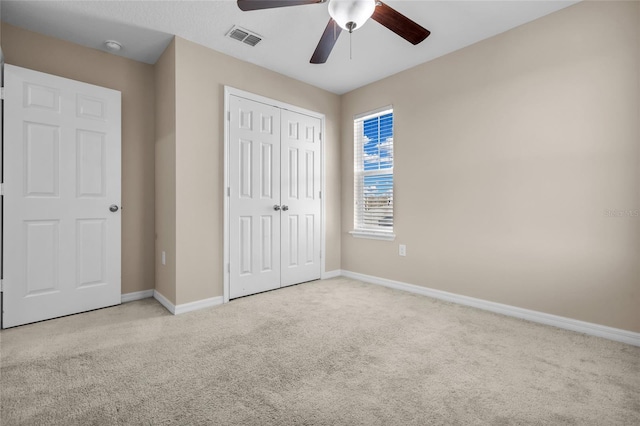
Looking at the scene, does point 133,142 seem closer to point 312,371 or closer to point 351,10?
point 351,10

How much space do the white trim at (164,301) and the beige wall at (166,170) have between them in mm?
41

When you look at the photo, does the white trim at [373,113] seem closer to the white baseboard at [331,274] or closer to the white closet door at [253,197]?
the white closet door at [253,197]

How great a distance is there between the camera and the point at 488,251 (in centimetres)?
284

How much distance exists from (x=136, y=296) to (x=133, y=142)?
1.60 metres

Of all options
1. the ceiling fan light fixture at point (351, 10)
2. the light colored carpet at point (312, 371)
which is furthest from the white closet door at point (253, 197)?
the ceiling fan light fixture at point (351, 10)

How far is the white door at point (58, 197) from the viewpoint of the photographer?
2.47 metres

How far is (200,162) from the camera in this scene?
2934 millimetres

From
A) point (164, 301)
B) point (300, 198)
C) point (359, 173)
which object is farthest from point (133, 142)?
point (359, 173)

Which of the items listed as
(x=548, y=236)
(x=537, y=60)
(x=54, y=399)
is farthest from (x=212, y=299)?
(x=537, y=60)

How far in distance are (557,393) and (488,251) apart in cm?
143

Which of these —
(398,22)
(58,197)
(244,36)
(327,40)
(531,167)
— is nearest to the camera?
(398,22)

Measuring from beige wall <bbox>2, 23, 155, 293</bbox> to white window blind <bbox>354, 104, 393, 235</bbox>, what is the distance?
8.00 feet

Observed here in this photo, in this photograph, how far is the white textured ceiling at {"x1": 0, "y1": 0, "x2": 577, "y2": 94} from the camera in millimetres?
2363

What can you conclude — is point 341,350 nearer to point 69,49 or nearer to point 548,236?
point 548,236
